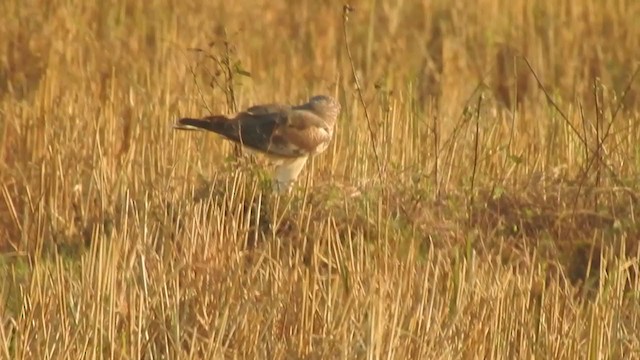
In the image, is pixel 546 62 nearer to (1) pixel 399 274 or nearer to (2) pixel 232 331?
(1) pixel 399 274

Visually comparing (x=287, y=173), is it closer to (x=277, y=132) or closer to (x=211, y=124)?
(x=277, y=132)

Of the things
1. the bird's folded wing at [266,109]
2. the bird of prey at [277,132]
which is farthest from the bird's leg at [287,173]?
the bird's folded wing at [266,109]

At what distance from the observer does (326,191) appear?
22.9 feet

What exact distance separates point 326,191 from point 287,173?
288 mm

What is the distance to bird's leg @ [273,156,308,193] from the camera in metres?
7.03

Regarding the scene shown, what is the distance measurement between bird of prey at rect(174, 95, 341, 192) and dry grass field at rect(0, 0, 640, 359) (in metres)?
0.13

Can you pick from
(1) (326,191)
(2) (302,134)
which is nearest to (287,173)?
(2) (302,134)

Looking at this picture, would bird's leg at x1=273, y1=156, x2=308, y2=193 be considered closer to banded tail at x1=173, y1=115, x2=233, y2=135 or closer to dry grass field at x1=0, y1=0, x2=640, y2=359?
dry grass field at x1=0, y1=0, x2=640, y2=359

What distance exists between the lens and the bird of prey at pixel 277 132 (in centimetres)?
711

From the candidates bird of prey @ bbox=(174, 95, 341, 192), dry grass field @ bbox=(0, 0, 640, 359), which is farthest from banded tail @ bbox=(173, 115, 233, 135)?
dry grass field @ bbox=(0, 0, 640, 359)

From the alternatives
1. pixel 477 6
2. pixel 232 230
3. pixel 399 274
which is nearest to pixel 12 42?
pixel 477 6

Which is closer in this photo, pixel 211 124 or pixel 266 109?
pixel 211 124

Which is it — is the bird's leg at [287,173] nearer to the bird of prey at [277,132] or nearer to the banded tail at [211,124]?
the bird of prey at [277,132]

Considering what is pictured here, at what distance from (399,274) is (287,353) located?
0.71m
